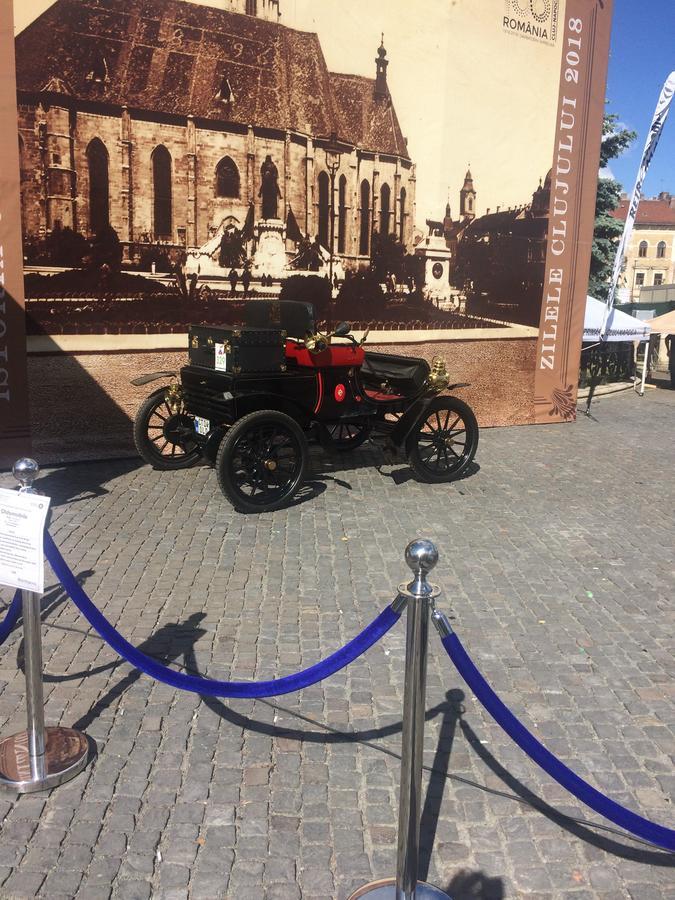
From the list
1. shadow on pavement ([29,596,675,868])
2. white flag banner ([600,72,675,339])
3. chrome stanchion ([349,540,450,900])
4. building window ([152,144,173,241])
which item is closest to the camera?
chrome stanchion ([349,540,450,900])

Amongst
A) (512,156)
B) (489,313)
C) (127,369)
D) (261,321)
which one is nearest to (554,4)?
(512,156)

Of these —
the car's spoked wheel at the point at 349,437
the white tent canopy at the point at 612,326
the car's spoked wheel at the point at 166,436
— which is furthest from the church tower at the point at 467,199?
the car's spoked wheel at the point at 166,436

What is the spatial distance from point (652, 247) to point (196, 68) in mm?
73708

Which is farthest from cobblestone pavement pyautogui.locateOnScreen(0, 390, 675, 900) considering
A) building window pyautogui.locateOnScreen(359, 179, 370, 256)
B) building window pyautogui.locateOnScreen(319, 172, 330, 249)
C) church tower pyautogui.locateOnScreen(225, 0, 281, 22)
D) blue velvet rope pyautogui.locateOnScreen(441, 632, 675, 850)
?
church tower pyautogui.locateOnScreen(225, 0, 281, 22)

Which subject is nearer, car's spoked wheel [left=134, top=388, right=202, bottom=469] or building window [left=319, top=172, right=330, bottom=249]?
car's spoked wheel [left=134, top=388, right=202, bottom=469]

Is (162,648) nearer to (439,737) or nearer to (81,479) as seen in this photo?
(439,737)

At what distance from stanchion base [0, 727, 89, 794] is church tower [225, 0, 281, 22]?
8215 mm

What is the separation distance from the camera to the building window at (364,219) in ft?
33.2

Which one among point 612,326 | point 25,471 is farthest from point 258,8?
point 612,326

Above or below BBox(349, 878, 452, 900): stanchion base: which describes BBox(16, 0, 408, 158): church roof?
above

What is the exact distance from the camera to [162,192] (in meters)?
8.70

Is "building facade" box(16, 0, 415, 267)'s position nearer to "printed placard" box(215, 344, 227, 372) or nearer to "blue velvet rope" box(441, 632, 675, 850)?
"printed placard" box(215, 344, 227, 372)

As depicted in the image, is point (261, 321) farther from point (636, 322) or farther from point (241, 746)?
point (636, 322)

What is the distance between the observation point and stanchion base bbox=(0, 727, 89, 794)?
307 cm
